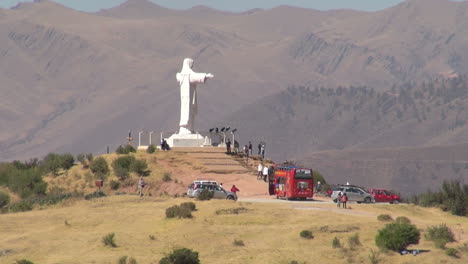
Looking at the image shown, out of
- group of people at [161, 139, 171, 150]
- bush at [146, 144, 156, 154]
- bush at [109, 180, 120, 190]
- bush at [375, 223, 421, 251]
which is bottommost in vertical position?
bush at [375, 223, 421, 251]

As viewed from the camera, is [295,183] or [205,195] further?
[295,183]

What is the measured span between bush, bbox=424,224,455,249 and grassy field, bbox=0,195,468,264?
0.94 ft

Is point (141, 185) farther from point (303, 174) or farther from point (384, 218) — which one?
point (384, 218)

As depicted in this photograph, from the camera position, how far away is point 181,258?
145 feet

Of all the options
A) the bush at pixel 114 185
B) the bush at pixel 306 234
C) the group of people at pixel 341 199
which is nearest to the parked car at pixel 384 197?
the group of people at pixel 341 199

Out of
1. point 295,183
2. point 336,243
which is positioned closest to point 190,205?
point 295,183

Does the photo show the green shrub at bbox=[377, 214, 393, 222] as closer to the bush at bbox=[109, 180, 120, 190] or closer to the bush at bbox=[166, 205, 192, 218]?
the bush at bbox=[166, 205, 192, 218]

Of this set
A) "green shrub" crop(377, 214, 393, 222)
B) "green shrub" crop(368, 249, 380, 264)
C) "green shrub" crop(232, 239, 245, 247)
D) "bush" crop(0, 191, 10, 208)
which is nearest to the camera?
"green shrub" crop(368, 249, 380, 264)

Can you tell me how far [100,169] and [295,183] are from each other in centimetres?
1847

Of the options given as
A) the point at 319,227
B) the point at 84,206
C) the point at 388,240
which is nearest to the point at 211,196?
the point at 84,206

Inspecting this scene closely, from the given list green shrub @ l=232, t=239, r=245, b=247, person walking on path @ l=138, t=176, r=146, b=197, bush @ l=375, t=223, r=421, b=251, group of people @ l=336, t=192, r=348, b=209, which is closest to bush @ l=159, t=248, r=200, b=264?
green shrub @ l=232, t=239, r=245, b=247

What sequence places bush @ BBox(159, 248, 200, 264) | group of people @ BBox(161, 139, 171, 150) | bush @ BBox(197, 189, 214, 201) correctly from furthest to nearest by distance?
group of people @ BBox(161, 139, 171, 150) < bush @ BBox(197, 189, 214, 201) < bush @ BBox(159, 248, 200, 264)

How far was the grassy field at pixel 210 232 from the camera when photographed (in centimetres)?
4809

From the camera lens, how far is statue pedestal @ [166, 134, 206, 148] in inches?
3401
